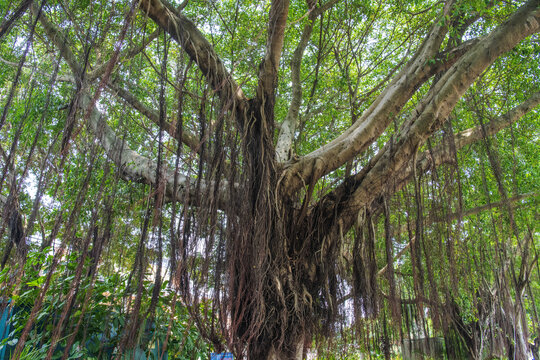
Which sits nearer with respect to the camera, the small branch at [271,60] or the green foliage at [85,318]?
the green foliage at [85,318]

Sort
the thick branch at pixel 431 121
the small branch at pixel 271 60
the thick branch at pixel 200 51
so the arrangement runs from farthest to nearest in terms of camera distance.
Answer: the small branch at pixel 271 60 → the thick branch at pixel 431 121 → the thick branch at pixel 200 51

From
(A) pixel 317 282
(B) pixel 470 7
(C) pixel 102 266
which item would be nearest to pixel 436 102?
(B) pixel 470 7

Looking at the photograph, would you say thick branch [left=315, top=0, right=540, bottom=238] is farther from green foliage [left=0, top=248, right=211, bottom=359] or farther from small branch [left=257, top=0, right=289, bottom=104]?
green foliage [left=0, top=248, right=211, bottom=359]

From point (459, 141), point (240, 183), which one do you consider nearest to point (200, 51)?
point (240, 183)

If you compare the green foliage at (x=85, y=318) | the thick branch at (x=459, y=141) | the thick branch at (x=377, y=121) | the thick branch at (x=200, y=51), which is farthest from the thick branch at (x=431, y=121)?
the green foliage at (x=85, y=318)

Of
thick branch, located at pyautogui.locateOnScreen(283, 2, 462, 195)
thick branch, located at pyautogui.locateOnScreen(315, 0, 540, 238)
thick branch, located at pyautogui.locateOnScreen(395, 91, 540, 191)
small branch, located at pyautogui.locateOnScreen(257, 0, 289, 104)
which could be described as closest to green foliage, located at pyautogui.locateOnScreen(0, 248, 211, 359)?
thick branch, located at pyautogui.locateOnScreen(283, 2, 462, 195)

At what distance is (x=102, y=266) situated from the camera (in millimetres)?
3564

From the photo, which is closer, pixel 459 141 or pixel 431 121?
pixel 431 121

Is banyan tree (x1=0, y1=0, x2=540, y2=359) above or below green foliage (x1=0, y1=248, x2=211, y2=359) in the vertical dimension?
above

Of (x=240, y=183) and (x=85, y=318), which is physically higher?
(x=240, y=183)

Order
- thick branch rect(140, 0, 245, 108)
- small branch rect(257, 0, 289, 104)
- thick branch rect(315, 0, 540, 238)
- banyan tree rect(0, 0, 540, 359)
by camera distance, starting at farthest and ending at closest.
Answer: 1. small branch rect(257, 0, 289, 104)
2. thick branch rect(315, 0, 540, 238)
3. thick branch rect(140, 0, 245, 108)
4. banyan tree rect(0, 0, 540, 359)

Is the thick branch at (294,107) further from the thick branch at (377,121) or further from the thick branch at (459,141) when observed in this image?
the thick branch at (459,141)

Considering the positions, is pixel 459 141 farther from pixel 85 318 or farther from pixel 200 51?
pixel 85 318

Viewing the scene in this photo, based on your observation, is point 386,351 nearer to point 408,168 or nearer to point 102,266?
point 408,168
